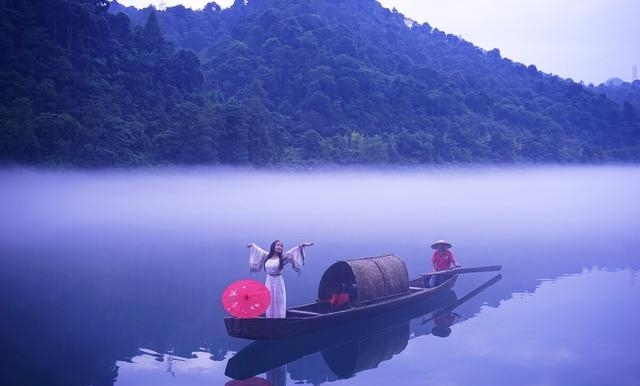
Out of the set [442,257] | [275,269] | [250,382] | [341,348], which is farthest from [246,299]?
[442,257]

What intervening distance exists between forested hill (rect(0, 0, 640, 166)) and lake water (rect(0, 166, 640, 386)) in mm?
3162

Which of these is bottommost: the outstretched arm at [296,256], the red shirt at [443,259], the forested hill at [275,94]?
the red shirt at [443,259]

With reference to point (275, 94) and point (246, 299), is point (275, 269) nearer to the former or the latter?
Answer: point (246, 299)

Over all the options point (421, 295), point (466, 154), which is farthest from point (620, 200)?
point (421, 295)

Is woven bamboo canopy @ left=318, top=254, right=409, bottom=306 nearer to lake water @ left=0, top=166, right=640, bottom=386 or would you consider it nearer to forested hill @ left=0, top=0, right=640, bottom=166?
lake water @ left=0, top=166, right=640, bottom=386

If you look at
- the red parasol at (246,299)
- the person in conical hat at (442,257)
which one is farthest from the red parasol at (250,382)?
the person in conical hat at (442,257)

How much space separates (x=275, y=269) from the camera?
998 centimetres

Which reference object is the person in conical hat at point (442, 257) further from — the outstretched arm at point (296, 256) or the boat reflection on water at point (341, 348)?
the outstretched arm at point (296, 256)

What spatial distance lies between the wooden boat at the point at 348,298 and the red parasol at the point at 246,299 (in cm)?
17

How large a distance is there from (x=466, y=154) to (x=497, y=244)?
35.2 m

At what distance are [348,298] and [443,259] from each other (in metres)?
4.84

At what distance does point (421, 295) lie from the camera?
13.4 meters

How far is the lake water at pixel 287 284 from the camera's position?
9438mm

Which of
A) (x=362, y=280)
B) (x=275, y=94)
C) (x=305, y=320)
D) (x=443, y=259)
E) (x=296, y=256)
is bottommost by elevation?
(x=305, y=320)
